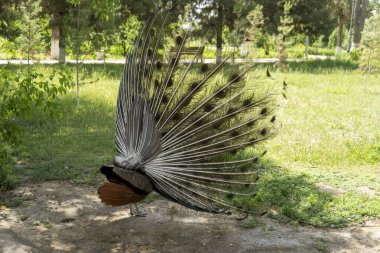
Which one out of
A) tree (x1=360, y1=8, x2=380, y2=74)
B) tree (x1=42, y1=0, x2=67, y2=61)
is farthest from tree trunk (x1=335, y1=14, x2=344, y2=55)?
tree (x1=42, y1=0, x2=67, y2=61)

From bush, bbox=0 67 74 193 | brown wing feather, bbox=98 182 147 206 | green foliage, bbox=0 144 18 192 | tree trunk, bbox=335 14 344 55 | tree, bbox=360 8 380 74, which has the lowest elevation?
green foliage, bbox=0 144 18 192

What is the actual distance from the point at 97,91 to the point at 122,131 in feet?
30.8

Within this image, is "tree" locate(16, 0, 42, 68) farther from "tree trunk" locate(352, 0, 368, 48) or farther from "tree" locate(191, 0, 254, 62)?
"tree trunk" locate(352, 0, 368, 48)

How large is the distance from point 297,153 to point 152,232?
3.91 metres

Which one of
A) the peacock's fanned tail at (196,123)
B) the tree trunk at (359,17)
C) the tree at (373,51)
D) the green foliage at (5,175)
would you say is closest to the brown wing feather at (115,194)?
the peacock's fanned tail at (196,123)

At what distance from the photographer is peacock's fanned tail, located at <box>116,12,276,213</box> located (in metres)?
5.28

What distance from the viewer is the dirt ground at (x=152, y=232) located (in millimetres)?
5336

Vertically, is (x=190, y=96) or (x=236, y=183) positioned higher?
(x=190, y=96)

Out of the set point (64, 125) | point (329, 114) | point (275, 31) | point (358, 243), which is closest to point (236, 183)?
point (358, 243)

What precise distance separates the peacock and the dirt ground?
0.48 metres

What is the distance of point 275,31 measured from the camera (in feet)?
80.8

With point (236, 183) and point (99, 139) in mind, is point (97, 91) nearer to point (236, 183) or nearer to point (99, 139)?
point (99, 139)

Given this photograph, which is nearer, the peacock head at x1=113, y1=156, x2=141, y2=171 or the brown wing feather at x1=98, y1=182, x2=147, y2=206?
the brown wing feather at x1=98, y1=182, x2=147, y2=206

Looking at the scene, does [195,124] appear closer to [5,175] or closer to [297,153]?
[5,175]
